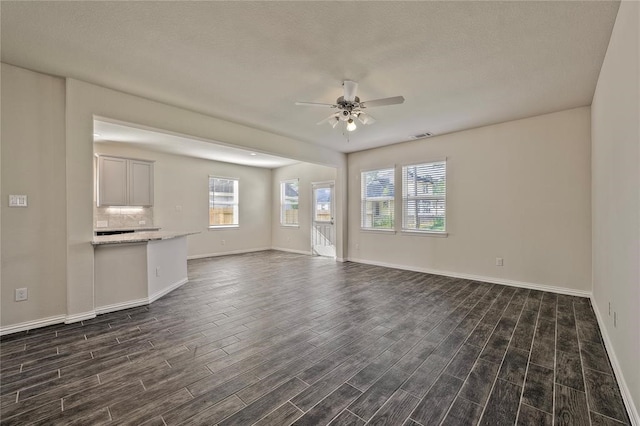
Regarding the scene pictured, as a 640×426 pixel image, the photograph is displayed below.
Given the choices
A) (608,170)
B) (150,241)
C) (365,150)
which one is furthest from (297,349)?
(365,150)

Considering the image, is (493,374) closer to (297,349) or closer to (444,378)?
(444,378)

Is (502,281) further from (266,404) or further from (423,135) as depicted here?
(266,404)

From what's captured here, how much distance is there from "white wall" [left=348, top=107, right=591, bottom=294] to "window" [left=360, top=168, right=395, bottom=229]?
0.61 meters

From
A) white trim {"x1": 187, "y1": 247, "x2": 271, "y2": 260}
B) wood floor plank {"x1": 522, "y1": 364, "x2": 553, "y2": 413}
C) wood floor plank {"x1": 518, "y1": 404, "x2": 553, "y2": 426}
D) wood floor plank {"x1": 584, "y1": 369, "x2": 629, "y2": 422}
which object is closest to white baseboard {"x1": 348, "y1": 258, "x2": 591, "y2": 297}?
wood floor plank {"x1": 584, "y1": 369, "x2": 629, "y2": 422}

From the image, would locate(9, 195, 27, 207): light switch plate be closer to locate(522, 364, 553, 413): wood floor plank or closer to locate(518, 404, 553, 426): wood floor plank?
locate(518, 404, 553, 426): wood floor plank

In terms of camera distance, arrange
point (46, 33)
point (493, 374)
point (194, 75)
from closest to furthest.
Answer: point (493, 374), point (46, 33), point (194, 75)

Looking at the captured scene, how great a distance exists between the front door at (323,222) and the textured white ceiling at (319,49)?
4078mm

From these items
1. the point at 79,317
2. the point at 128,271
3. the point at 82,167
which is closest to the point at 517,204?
the point at 128,271

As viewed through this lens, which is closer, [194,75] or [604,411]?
[604,411]

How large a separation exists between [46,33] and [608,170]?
508 cm

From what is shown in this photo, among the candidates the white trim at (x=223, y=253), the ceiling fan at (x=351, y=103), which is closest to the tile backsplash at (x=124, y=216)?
the white trim at (x=223, y=253)

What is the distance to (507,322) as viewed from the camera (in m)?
2.99

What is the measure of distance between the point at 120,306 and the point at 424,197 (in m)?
5.27

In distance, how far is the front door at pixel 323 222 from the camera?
746 centimetres
